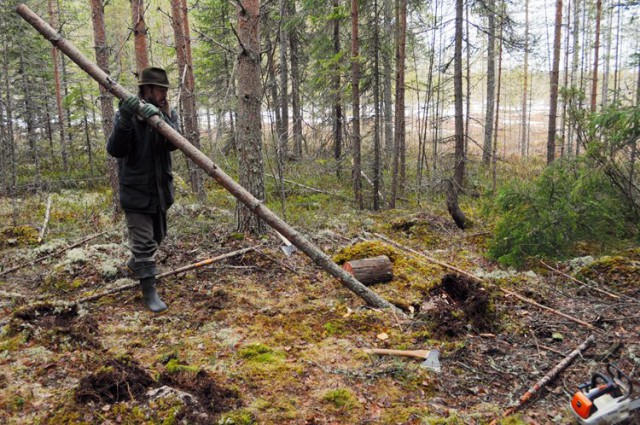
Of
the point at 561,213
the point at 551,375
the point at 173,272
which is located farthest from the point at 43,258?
the point at 561,213

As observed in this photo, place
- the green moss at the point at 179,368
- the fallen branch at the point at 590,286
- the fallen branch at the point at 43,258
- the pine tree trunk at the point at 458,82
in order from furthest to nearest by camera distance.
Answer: the pine tree trunk at the point at 458,82, the fallen branch at the point at 43,258, the fallen branch at the point at 590,286, the green moss at the point at 179,368

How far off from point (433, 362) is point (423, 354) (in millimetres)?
113

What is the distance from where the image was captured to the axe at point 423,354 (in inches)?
135

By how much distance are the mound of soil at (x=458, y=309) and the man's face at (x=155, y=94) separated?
12.8 ft


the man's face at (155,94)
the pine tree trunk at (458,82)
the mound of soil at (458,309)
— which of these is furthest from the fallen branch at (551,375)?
the pine tree trunk at (458,82)

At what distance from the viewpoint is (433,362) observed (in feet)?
11.4

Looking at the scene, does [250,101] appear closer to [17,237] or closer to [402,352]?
[402,352]

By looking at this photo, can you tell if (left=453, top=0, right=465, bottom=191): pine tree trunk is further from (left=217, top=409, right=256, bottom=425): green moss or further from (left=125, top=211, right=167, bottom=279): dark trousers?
(left=217, top=409, right=256, bottom=425): green moss

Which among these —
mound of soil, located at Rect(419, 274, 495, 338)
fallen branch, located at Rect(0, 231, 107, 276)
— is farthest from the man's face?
mound of soil, located at Rect(419, 274, 495, 338)

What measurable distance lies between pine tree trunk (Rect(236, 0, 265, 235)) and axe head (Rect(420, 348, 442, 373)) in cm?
401

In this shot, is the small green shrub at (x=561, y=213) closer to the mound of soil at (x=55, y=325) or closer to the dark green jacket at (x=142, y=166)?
the dark green jacket at (x=142, y=166)

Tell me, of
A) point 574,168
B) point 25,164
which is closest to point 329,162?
point 574,168

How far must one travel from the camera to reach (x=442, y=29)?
1270cm

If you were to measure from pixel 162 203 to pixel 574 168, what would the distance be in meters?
7.01
